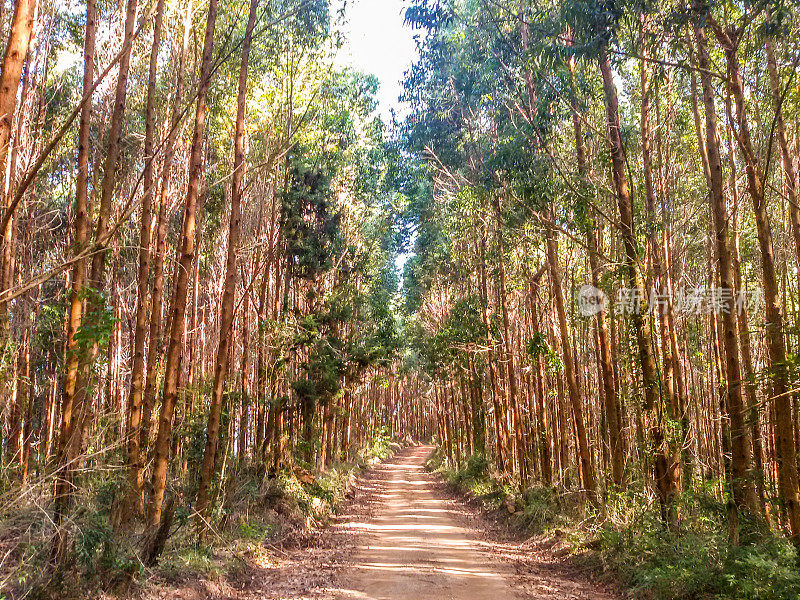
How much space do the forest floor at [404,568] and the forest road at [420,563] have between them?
0.01 m

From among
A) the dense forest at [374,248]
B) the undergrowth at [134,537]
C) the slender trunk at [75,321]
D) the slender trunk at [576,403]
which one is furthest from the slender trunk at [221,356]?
the slender trunk at [576,403]

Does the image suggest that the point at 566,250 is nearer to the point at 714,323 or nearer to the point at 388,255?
the point at 714,323

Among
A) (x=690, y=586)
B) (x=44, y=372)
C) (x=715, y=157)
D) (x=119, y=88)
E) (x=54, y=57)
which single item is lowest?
(x=690, y=586)

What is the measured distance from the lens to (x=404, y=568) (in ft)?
30.2

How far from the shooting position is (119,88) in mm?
6906

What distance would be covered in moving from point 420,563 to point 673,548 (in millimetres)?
3719

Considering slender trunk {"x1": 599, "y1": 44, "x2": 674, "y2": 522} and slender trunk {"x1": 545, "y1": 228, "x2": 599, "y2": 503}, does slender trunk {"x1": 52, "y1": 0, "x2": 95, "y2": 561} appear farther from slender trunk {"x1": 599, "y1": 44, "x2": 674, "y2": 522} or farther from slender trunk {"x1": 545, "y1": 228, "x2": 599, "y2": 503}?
slender trunk {"x1": 545, "y1": 228, "x2": 599, "y2": 503}

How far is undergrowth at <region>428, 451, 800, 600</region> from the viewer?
237 inches

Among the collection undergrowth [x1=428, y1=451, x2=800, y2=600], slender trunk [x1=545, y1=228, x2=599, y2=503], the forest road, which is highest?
slender trunk [x1=545, y1=228, x2=599, y2=503]

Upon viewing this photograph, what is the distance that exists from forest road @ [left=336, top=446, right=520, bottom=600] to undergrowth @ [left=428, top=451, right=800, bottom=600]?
58.5 inches

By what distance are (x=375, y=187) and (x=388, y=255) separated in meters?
6.72

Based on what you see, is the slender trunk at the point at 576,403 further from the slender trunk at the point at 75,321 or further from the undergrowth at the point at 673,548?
the slender trunk at the point at 75,321

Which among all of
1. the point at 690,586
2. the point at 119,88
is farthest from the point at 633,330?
the point at 119,88

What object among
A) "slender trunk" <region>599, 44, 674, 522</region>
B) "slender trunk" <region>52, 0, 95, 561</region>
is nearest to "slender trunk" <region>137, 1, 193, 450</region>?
"slender trunk" <region>52, 0, 95, 561</region>
